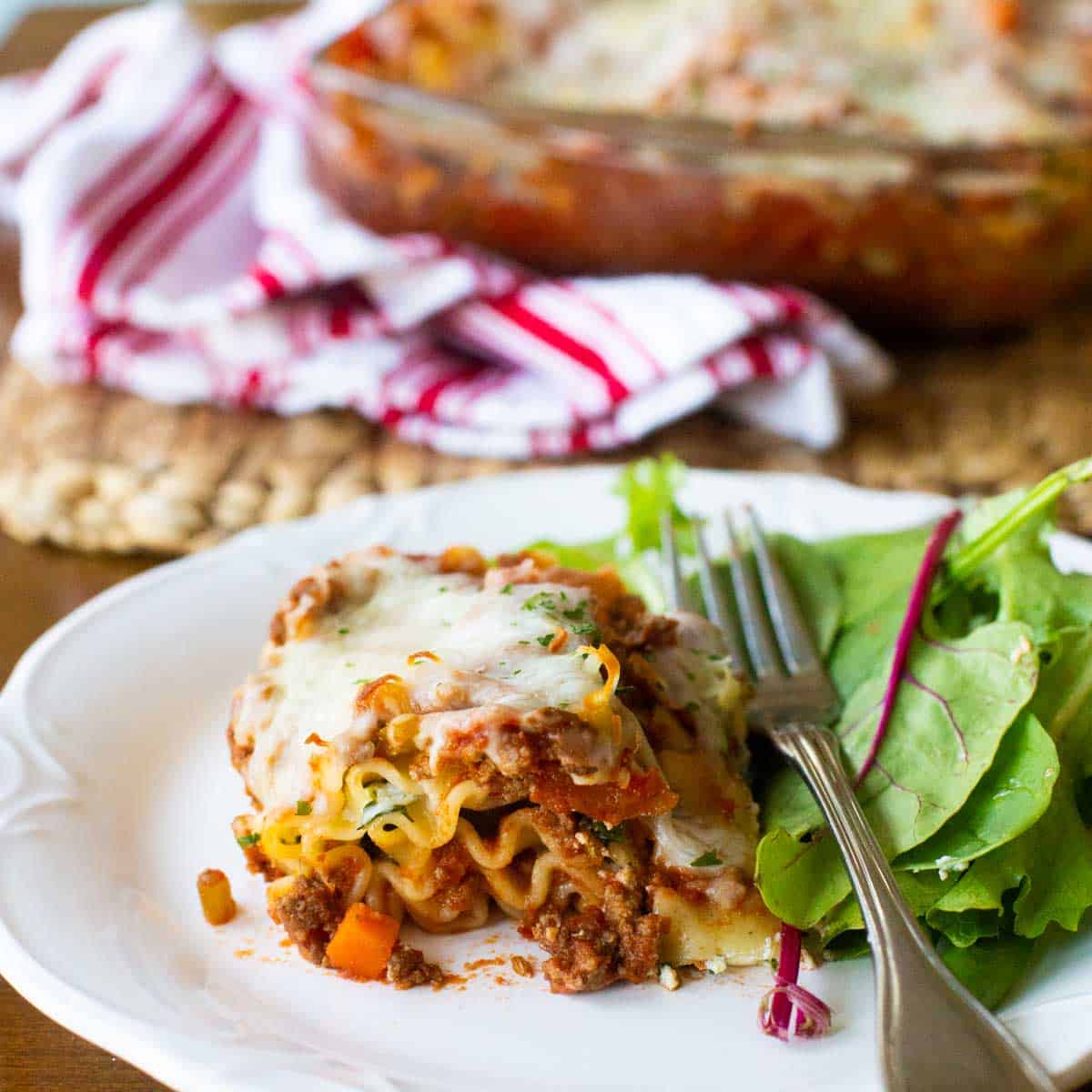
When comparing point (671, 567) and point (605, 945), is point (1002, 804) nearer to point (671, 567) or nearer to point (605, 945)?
point (605, 945)

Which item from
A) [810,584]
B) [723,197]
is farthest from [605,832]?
[723,197]

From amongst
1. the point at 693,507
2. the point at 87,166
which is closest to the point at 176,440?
the point at 87,166

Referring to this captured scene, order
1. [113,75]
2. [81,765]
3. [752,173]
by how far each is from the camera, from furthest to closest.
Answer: [113,75] → [752,173] → [81,765]

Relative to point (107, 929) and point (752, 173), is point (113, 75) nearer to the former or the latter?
point (752, 173)

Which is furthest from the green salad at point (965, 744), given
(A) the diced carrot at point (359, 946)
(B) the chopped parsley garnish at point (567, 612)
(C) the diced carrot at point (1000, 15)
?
(C) the diced carrot at point (1000, 15)

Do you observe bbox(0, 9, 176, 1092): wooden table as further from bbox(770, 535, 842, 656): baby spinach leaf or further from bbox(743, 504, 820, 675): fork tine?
bbox(770, 535, 842, 656): baby spinach leaf

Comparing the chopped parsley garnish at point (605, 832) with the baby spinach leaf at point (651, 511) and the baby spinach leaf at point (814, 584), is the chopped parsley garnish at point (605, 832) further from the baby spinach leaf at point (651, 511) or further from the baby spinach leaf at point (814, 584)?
Answer: the baby spinach leaf at point (651, 511)
